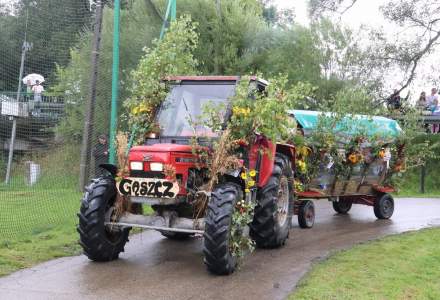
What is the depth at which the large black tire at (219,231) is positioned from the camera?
6.71 metres

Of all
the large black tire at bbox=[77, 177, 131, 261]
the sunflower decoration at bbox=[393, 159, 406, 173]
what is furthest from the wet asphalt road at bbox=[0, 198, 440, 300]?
the sunflower decoration at bbox=[393, 159, 406, 173]

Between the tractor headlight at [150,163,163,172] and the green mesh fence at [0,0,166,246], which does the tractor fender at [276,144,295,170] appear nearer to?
the tractor headlight at [150,163,163,172]

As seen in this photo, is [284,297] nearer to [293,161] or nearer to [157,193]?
[157,193]

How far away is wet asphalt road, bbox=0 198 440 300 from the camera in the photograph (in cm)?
629

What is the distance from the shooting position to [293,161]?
9.80m

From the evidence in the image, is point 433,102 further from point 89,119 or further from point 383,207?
point 89,119

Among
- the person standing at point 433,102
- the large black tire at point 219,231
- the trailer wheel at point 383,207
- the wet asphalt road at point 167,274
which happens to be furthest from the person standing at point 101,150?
the person standing at point 433,102

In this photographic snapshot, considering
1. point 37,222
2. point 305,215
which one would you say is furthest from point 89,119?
point 305,215

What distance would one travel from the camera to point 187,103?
8.14 meters

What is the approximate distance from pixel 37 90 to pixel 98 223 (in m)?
4.64

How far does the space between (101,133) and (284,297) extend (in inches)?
314

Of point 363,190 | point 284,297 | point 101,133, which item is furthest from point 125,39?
point 284,297

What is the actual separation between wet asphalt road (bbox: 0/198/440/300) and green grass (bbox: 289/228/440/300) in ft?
0.94

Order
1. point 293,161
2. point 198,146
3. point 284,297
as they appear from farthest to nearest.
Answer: point 293,161 → point 198,146 → point 284,297
